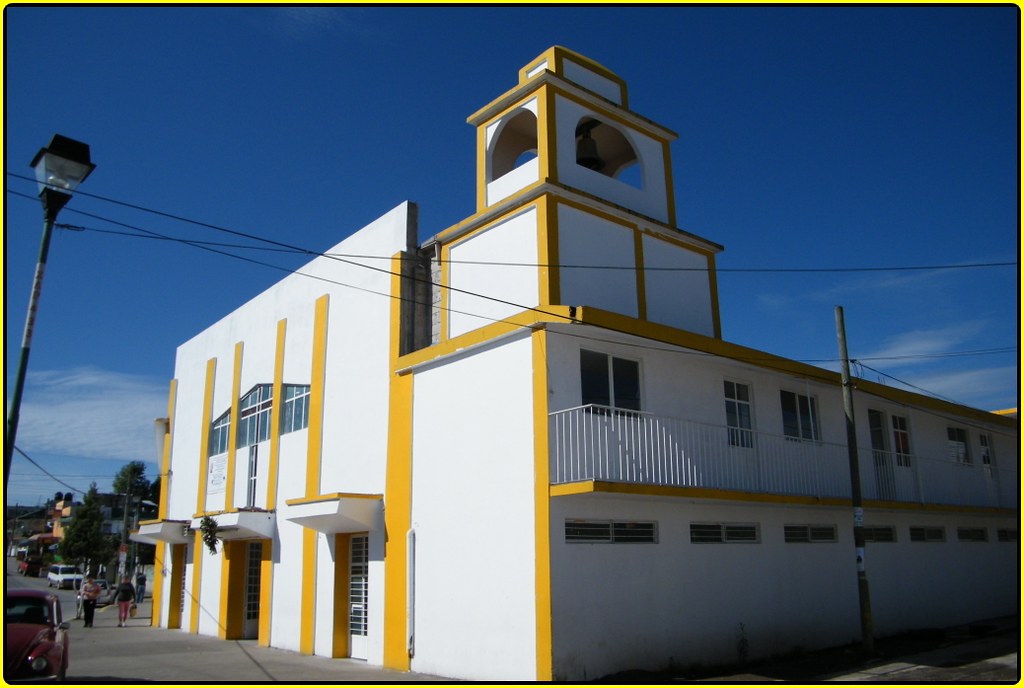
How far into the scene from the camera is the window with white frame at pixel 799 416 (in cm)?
1620

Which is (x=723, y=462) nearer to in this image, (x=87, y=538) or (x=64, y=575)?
(x=64, y=575)

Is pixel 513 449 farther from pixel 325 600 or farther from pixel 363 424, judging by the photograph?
pixel 325 600

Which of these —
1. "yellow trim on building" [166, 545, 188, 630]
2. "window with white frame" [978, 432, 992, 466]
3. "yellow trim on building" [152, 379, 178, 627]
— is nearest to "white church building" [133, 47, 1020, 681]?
"window with white frame" [978, 432, 992, 466]

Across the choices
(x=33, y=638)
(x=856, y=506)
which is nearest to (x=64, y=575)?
(x=33, y=638)

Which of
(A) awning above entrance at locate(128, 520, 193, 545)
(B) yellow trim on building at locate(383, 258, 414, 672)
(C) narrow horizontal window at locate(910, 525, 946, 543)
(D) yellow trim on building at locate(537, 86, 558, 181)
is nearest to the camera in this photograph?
(B) yellow trim on building at locate(383, 258, 414, 672)

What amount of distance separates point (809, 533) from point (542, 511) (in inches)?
271

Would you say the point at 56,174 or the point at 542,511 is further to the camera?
the point at 542,511

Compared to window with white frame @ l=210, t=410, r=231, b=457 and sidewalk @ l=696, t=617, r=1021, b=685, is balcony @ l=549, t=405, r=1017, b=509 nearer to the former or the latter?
sidewalk @ l=696, t=617, r=1021, b=685

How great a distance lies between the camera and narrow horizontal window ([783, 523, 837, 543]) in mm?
14907

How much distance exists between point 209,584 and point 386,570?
29.8 feet

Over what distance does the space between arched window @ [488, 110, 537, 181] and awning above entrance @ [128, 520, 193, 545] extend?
44.3 feet

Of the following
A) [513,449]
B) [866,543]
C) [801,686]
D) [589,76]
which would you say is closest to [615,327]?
[513,449]

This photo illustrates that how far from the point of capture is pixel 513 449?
476 inches

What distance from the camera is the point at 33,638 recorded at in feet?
31.1
